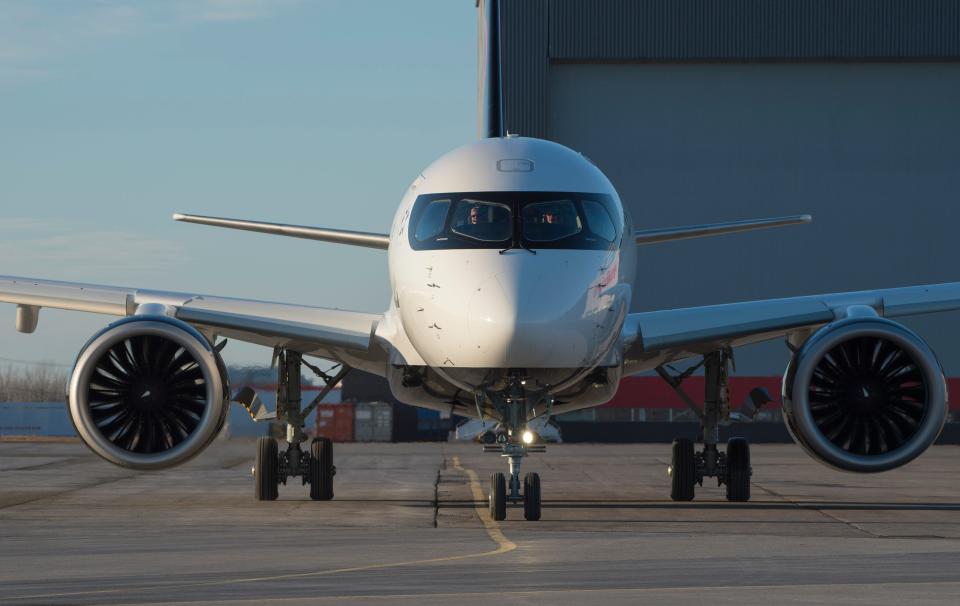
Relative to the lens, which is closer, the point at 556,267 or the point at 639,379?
the point at 556,267

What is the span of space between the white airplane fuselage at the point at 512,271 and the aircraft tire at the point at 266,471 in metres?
2.72

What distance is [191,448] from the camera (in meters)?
15.8

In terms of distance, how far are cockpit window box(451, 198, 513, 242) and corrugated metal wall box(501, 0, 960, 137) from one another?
32162mm

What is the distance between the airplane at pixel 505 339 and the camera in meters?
14.6

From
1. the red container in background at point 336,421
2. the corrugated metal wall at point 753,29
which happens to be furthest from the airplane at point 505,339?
the red container in background at point 336,421

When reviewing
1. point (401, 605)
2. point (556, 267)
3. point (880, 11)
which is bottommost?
point (401, 605)

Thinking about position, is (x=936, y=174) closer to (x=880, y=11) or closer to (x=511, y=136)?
(x=880, y=11)

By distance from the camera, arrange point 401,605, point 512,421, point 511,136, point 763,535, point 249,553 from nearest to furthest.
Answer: point 401,605
point 249,553
point 763,535
point 512,421
point 511,136

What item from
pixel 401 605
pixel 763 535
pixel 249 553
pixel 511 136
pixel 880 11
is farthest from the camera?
pixel 880 11

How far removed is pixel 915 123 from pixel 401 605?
44659mm

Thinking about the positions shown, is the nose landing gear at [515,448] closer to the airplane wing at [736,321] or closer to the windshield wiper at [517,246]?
the windshield wiper at [517,246]

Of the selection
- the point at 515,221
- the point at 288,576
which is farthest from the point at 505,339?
the point at 288,576

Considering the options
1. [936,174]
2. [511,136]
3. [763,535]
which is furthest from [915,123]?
[763,535]

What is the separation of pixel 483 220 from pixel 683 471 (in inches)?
220
